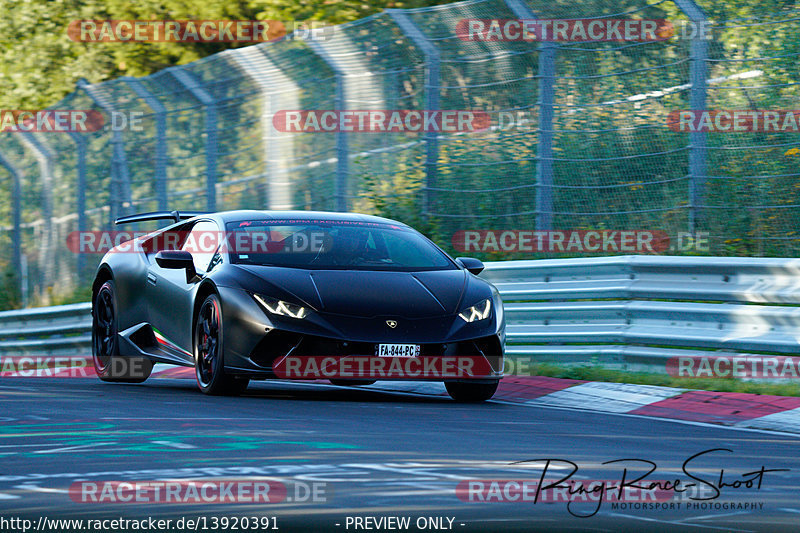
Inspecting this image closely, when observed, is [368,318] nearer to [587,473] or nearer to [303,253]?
[303,253]

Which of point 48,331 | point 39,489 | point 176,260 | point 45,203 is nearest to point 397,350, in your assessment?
point 176,260

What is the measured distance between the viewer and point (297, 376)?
356 inches

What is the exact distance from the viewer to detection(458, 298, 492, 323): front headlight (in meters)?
9.38

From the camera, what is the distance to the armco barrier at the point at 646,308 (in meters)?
10.0

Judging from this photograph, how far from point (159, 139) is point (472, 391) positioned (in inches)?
386

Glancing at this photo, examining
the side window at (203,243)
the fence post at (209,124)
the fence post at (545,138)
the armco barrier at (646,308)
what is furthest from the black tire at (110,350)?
the fence post at (209,124)

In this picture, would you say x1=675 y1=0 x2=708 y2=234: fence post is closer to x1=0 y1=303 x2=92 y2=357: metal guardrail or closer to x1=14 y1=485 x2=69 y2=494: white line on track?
x1=0 y1=303 x2=92 y2=357: metal guardrail

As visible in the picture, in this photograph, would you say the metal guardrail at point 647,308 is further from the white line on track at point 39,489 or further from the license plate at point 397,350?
the white line on track at point 39,489

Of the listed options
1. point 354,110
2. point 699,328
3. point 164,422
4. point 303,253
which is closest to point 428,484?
point 164,422

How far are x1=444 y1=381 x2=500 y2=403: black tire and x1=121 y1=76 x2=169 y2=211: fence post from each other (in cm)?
924

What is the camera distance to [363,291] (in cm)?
923

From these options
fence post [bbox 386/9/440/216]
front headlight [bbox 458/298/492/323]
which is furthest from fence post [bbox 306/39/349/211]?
front headlight [bbox 458/298/492/323]

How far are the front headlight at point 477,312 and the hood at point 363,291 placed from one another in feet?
0.26

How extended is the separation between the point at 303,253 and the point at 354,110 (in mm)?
6139
